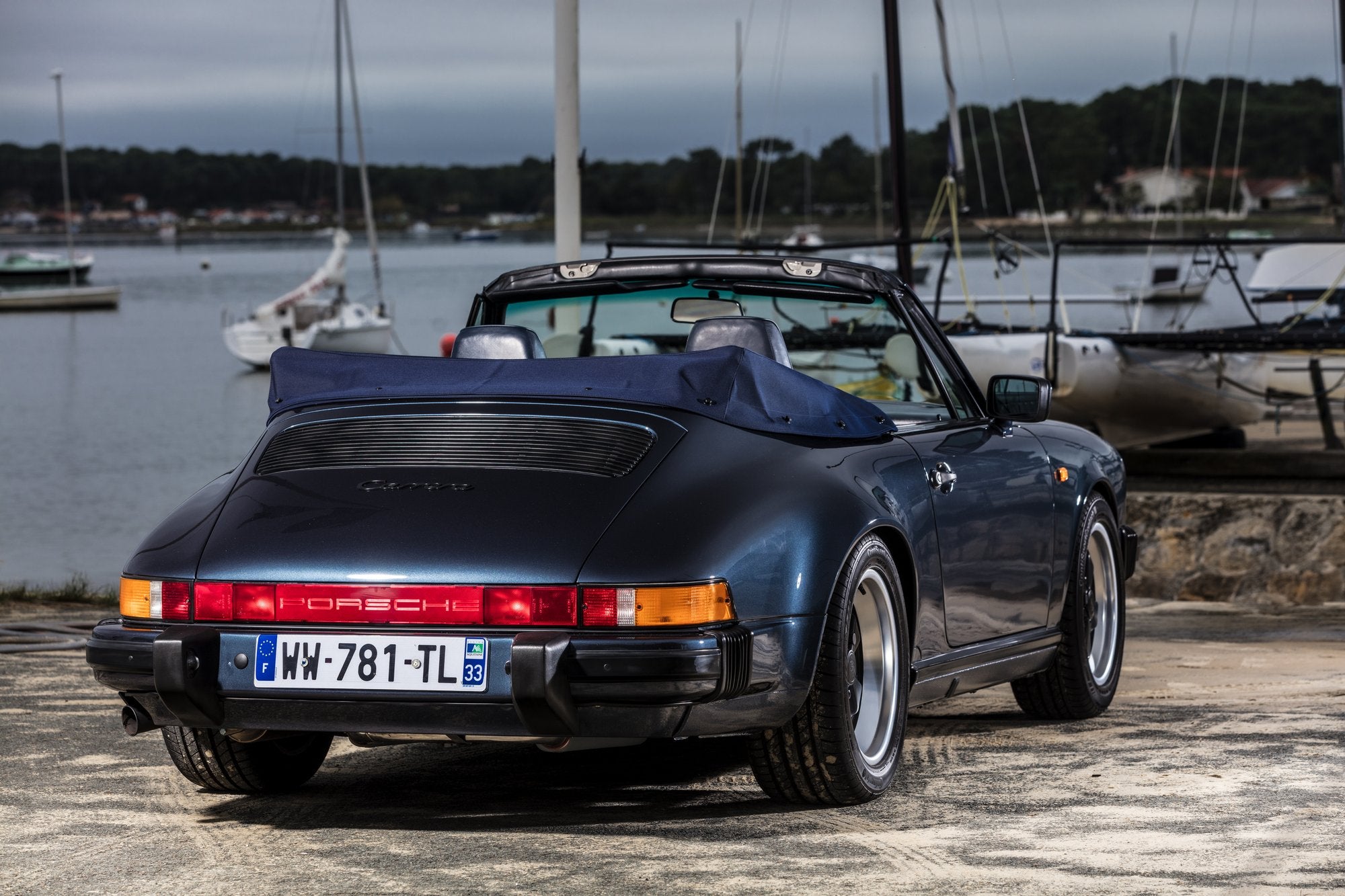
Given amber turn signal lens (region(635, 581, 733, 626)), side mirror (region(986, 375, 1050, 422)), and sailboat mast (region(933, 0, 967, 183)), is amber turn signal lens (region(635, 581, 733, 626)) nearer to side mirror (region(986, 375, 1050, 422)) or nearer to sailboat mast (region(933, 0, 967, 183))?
side mirror (region(986, 375, 1050, 422))

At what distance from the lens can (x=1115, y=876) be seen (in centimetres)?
423

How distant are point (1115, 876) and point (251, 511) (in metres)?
2.14

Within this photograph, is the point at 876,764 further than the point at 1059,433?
No

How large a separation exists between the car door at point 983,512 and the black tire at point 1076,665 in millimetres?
281

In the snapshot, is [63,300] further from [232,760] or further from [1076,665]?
[232,760]

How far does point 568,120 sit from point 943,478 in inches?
315

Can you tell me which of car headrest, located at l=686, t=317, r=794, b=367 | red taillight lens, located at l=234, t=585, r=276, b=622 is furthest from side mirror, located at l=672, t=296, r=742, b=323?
red taillight lens, located at l=234, t=585, r=276, b=622

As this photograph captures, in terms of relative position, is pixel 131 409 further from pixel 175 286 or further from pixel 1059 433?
pixel 175 286

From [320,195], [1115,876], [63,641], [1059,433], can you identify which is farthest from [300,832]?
[320,195]

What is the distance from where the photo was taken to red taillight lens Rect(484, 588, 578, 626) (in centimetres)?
431

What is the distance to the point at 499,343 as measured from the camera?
5.61 metres

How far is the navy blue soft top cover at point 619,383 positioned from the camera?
4828 mm

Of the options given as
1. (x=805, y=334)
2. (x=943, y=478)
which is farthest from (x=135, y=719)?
(x=805, y=334)

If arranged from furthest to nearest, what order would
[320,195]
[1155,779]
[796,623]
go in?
[320,195] < [1155,779] < [796,623]
